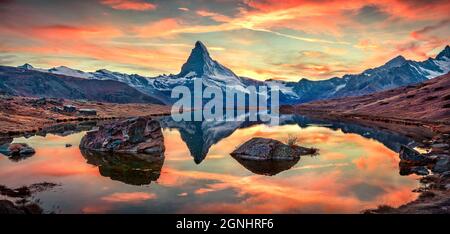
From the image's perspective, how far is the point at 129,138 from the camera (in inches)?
2467

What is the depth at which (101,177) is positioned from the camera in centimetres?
4303

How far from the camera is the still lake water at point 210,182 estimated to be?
31.7 metres

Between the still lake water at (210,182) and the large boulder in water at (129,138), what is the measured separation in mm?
3475

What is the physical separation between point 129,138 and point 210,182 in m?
26.2

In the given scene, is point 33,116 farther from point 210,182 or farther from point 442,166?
point 442,166

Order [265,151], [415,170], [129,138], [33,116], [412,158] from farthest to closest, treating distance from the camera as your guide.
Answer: [33,116] → [129,138] → [265,151] → [412,158] → [415,170]

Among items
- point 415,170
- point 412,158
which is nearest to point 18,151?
point 415,170

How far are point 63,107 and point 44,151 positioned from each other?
126 meters

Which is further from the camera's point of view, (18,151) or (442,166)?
(18,151)

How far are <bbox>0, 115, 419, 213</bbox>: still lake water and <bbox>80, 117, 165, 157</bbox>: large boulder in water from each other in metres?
3.47

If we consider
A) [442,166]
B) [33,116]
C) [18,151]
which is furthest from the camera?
[33,116]

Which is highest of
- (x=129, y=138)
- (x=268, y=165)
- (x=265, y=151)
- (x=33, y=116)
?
(x=33, y=116)
